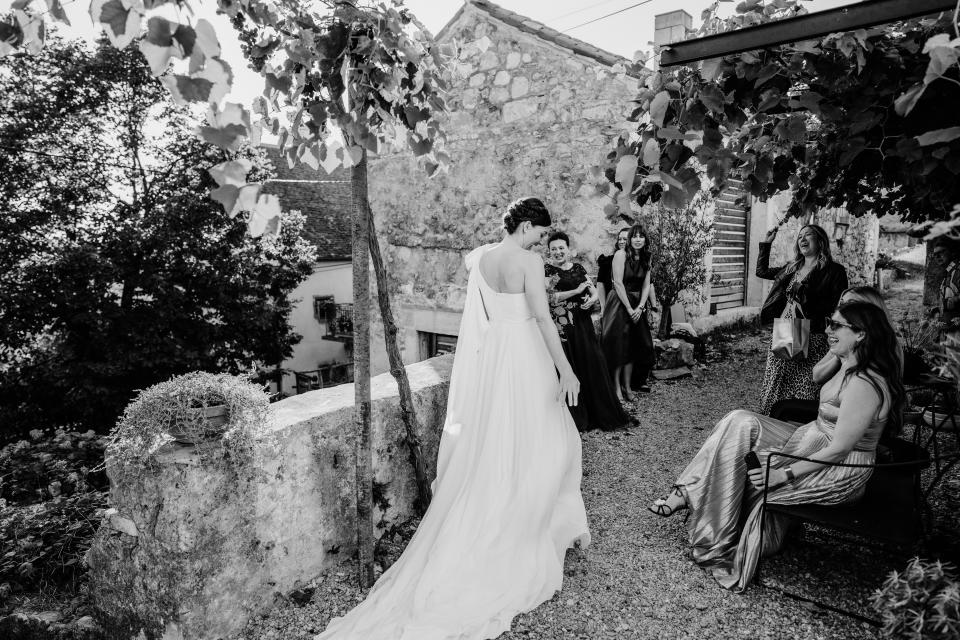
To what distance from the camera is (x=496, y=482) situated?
326 cm

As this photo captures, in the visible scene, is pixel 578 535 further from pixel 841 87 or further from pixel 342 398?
pixel 841 87

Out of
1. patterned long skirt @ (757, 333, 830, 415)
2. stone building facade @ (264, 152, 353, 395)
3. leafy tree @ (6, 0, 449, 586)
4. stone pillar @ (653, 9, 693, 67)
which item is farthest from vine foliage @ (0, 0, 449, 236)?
stone building facade @ (264, 152, 353, 395)

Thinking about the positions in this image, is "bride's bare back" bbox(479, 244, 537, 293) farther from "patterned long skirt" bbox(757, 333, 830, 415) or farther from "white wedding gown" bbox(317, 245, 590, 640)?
"patterned long skirt" bbox(757, 333, 830, 415)

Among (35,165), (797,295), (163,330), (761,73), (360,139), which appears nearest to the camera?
(360,139)

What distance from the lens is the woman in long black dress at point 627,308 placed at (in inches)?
245

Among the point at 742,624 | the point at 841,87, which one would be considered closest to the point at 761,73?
the point at 841,87

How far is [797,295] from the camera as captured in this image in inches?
189

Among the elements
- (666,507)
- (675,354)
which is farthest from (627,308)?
(666,507)

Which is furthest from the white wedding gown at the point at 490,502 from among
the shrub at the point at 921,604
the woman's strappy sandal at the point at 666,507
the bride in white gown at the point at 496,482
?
the shrub at the point at 921,604

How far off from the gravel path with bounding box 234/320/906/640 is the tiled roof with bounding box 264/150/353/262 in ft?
60.7

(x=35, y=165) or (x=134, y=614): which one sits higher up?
(x=35, y=165)

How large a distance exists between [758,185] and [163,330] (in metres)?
14.0

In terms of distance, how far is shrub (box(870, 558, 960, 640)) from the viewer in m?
1.88

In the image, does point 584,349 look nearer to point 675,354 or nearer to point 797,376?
point 797,376
